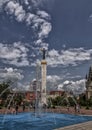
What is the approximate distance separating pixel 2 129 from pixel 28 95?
11435cm

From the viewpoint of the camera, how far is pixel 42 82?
241 feet

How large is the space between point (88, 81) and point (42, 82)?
164 feet

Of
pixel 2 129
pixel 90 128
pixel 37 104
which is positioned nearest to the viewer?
pixel 90 128

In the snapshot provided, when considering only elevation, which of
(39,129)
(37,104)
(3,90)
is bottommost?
(39,129)

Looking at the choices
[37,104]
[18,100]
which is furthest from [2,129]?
[18,100]

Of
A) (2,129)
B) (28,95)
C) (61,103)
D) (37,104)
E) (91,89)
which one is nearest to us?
(2,129)

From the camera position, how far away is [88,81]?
393 ft

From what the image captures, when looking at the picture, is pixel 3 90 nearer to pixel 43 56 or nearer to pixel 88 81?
pixel 43 56

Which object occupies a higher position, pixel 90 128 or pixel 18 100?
pixel 18 100

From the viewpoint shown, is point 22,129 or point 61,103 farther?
point 61,103

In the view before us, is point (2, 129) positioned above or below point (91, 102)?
below

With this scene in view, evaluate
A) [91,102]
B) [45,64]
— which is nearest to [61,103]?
[91,102]

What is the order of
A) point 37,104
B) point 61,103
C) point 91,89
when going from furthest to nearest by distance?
point 91,89 < point 61,103 < point 37,104

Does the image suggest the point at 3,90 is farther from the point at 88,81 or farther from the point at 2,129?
the point at 2,129
